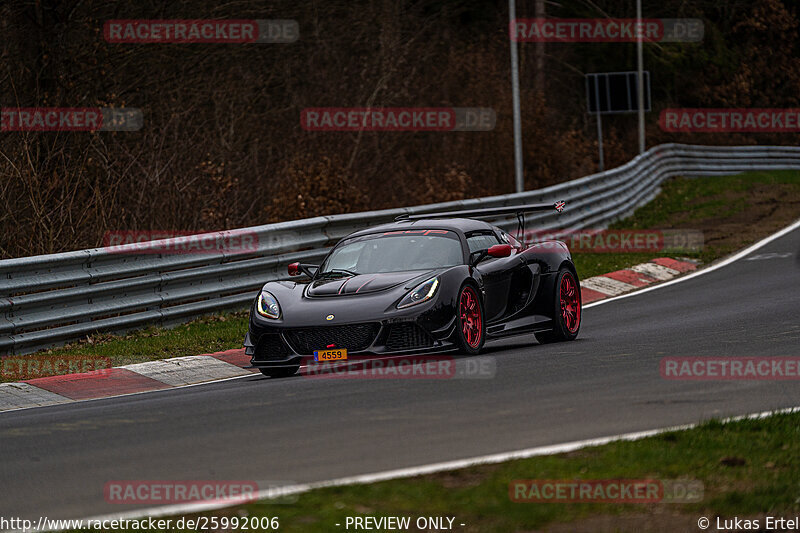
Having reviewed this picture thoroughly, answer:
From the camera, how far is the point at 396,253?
12375 mm

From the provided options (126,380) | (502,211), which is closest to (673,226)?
(502,211)

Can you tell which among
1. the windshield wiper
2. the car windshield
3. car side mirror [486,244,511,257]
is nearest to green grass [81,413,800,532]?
car side mirror [486,244,511,257]

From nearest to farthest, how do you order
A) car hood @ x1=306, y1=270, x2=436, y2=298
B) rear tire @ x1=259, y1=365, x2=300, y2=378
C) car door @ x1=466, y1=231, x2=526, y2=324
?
car hood @ x1=306, y1=270, x2=436, y2=298 → rear tire @ x1=259, y1=365, x2=300, y2=378 → car door @ x1=466, y1=231, x2=526, y2=324

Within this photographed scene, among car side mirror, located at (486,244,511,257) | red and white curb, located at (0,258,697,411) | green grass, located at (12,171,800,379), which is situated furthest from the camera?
green grass, located at (12,171,800,379)

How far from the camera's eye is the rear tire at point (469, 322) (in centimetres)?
1142

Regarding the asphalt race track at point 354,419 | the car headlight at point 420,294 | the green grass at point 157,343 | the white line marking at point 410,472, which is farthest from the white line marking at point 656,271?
the white line marking at point 410,472

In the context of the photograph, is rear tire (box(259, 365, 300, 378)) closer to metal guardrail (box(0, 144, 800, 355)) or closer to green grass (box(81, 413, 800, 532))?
metal guardrail (box(0, 144, 800, 355))

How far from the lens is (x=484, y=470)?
6422 millimetres

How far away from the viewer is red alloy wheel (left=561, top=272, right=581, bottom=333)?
13383 millimetres

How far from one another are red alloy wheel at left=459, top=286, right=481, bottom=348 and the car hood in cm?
39

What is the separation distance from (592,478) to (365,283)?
5672 mm

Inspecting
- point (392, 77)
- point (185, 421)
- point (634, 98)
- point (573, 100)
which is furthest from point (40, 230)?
point (573, 100)

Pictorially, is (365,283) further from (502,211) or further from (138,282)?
(138,282)

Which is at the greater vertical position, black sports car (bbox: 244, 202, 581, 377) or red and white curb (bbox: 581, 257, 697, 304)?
black sports car (bbox: 244, 202, 581, 377)
